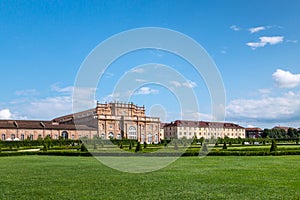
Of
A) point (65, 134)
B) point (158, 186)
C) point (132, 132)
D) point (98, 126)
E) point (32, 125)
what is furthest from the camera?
point (132, 132)

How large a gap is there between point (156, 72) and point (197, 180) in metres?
8.86

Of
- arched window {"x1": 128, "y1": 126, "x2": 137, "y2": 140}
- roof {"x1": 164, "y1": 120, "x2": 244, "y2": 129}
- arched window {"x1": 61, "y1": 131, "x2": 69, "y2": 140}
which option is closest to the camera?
arched window {"x1": 61, "y1": 131, "x2": 69, "y2": 140}

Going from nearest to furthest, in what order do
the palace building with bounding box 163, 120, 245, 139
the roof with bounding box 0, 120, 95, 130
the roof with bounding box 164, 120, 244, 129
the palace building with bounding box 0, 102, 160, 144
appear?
the roof with bounding box 0, 120, 95, 130 → the palace building with bounding box 0, 102, 160, 144 → the palace building with bounding box 163, 120, 245, 139 → the roof with bounding box 164, 120, 244, 129

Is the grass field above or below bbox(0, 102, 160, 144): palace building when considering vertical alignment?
below

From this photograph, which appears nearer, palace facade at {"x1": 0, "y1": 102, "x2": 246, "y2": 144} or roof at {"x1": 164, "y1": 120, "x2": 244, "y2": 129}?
palace facade at {"x1": 0, "y1": 102, "x2": 246, "y2": 144}

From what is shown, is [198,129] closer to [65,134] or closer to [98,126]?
[98,126]

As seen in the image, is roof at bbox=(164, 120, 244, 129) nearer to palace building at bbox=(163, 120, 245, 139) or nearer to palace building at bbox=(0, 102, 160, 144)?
palace building at bbox=(163, 120, 245, 139)

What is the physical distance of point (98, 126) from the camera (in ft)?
241

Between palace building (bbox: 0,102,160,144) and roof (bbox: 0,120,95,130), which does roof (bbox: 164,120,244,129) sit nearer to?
palace building (bbox: 0,102,160,144)

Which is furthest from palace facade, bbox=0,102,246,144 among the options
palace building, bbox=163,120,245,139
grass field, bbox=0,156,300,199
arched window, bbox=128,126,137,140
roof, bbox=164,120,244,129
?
grass field, bbox=0,156,300,199

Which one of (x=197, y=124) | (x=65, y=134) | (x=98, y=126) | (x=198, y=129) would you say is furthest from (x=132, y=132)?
(x=198, y=129)

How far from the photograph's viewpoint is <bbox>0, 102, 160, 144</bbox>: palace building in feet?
211

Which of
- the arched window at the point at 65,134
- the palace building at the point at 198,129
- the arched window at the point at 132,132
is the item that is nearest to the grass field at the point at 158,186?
the arched window at the point at 65,134

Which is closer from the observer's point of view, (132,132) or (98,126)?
(98,126)
